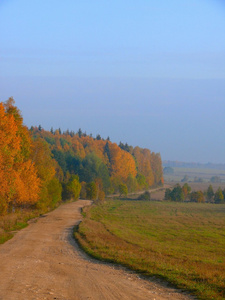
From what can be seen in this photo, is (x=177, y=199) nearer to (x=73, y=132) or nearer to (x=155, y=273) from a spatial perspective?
→ (x=73, y=132)

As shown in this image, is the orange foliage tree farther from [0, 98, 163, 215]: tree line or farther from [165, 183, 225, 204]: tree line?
[165, 183, 225, 204]: tree line

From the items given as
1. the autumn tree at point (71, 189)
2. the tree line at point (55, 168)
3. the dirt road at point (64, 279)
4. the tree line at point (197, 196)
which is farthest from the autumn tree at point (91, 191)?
the dirt road at point (64, 279)

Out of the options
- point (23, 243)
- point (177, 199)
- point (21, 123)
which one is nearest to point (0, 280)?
point (23, 243)

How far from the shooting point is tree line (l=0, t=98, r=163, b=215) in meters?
29.3

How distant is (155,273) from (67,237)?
12.1 meters

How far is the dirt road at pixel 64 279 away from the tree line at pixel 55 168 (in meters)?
11.8

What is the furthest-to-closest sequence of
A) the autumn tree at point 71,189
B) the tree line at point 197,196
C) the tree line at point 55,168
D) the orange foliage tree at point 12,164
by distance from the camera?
the tree line at point 197,196 → the autumn tree at point 71,189 → the tree line at point 55,168 → the orange foliage tree at point 12,164

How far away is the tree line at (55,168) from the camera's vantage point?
29.3 meters

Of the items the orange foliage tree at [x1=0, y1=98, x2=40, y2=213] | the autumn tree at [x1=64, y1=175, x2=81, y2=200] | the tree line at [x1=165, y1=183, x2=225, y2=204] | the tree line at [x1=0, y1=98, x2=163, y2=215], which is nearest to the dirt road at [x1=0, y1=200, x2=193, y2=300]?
the orange foliage tree at [x1=0, y1=98, x2=40, y2=213]

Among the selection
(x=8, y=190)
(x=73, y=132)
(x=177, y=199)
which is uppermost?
(x=73, y=132)

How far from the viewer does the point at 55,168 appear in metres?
82.8

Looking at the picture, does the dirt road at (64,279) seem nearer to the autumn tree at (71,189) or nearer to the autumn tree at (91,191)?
the autumn tree at (71,189)

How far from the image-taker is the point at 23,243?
66.5 ft

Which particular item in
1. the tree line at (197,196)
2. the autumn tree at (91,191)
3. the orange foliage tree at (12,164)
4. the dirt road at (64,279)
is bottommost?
the tree line at (197,196)
